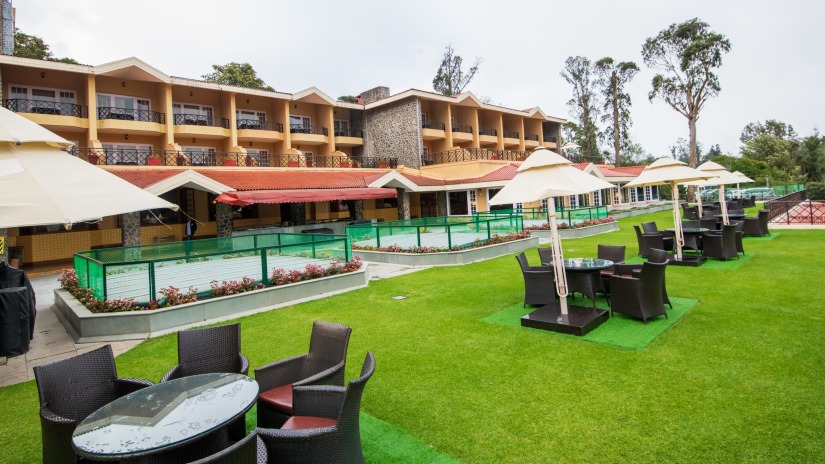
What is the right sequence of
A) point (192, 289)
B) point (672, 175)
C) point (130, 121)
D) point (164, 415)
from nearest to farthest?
point (164, 415) → point (192, 289) → point (672, 175) → point (130, 121)

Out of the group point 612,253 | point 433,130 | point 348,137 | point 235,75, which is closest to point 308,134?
point 348,137

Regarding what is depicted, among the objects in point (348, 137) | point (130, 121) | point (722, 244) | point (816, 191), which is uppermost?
point (348, 137)

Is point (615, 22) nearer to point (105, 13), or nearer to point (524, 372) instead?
point (524, 372)

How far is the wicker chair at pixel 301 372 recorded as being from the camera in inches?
147

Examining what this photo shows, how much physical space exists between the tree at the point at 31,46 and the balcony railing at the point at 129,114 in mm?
10687

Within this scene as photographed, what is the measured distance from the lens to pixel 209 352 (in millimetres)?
4270

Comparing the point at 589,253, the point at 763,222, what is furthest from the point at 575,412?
the point at 763,222

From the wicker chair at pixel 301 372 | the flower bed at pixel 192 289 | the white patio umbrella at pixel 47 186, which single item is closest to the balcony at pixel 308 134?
the flower bed at pixel 192 289

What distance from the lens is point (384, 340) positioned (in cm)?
679

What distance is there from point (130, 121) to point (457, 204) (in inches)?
788

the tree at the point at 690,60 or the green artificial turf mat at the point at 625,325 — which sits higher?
the tree at the point at 690,60

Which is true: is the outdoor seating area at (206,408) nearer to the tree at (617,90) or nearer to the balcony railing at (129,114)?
the balcony railing at (129,114)

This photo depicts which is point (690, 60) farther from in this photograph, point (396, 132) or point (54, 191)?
point (54, 191)

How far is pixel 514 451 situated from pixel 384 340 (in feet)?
11.3
